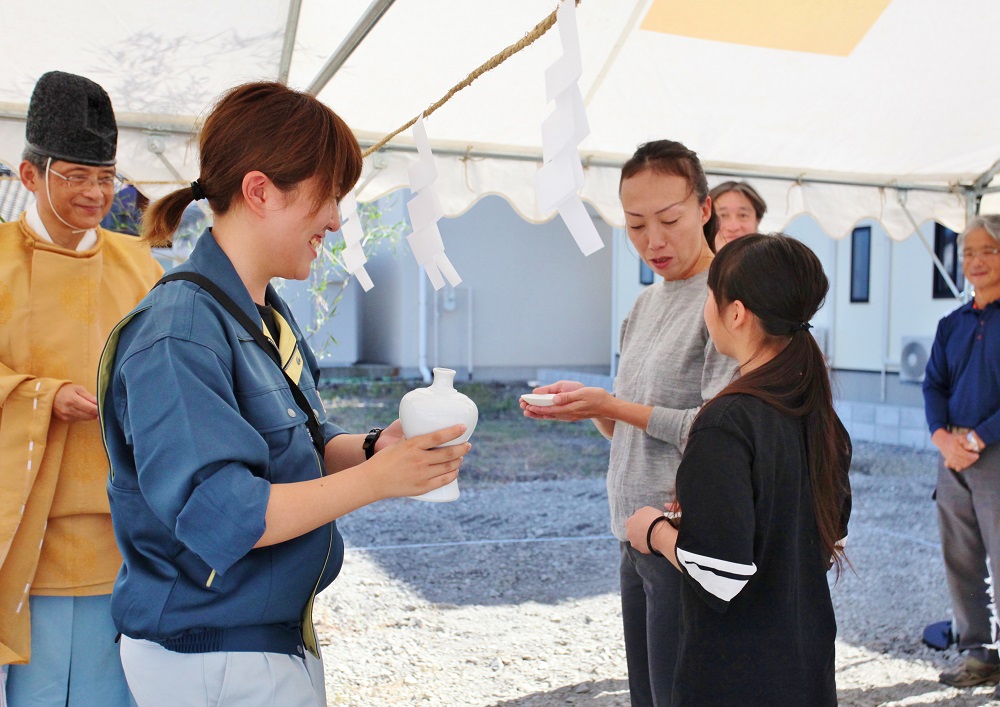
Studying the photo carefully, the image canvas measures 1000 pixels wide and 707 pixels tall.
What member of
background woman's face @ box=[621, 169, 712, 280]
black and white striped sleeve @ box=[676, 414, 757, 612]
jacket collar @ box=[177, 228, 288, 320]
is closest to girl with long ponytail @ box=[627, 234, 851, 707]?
black and white striped sleeve @ box=[676, 414, 757, 612]

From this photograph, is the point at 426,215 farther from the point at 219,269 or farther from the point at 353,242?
the point at 219,269

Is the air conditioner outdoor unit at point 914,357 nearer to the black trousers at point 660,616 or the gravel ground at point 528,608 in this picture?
the gravel ground at point 528,608

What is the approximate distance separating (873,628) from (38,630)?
3547mm

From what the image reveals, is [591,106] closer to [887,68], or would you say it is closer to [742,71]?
[742,71]

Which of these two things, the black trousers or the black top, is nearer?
the black top

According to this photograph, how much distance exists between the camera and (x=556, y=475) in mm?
7855

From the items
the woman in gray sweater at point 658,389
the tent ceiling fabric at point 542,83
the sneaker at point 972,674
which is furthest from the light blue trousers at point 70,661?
the sneaker at point 972,674

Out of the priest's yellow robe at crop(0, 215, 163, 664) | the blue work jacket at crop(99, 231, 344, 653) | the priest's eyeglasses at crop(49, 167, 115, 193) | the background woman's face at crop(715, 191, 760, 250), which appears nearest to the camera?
the blue work jacket at crop(99, 231, 344, 653)

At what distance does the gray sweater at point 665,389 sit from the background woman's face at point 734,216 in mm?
1046

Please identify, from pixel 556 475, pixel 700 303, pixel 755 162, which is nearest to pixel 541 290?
pixel 556 475

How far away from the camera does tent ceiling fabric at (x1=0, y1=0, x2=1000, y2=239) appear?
8.75 feet

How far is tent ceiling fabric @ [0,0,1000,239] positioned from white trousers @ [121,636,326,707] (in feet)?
6.99

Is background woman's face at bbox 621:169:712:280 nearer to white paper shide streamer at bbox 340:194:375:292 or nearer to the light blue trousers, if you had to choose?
white paper shide streamer at bbox 340:194:375:292

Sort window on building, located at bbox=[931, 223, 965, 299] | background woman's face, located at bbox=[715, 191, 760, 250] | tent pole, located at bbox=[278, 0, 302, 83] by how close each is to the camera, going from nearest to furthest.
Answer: tent pole, located at bbox=[278, 0, 302, 83]
background woman's face, located at bbox=[715, 191, 760, 250]
window on building, located at bbox=[931, 223, 965, 299]
